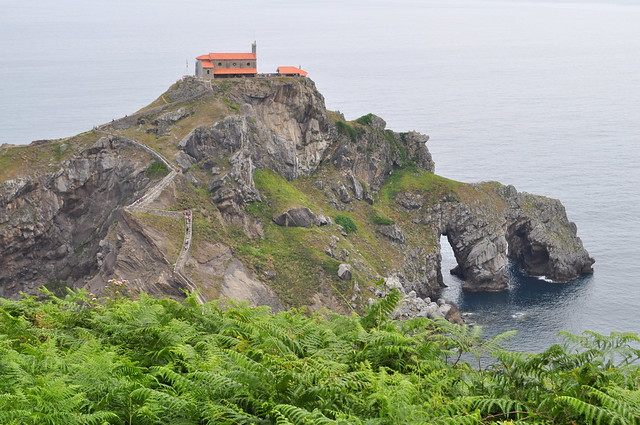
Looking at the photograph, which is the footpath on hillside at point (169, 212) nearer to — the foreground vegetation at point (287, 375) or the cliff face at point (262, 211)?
the cliff face at point (262, 211)

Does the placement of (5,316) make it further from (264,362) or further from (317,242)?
(317,242)

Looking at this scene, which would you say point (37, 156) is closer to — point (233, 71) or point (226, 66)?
point (226, 66)

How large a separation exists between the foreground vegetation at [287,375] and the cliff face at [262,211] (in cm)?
6130

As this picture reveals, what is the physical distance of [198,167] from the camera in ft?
330

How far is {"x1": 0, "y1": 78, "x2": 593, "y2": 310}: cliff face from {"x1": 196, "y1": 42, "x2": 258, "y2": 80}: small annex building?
12.5 feet

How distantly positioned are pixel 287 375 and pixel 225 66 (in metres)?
111

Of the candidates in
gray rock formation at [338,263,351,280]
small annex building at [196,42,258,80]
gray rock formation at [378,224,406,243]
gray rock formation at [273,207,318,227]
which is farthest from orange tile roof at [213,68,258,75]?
gray rock formation at [338,263,351,280]

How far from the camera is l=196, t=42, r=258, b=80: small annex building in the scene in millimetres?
117688

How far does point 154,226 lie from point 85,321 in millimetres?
65135

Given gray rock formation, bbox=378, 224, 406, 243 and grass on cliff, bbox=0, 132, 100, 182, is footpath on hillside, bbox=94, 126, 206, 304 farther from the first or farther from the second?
gray rock formation, bbox=378, 224, 406, 243

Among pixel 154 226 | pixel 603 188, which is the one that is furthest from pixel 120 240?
pixel 603 188

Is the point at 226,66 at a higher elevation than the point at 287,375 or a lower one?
higher

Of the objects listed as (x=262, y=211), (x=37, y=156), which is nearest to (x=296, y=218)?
(x=262, y=211)

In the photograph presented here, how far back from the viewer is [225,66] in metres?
121
